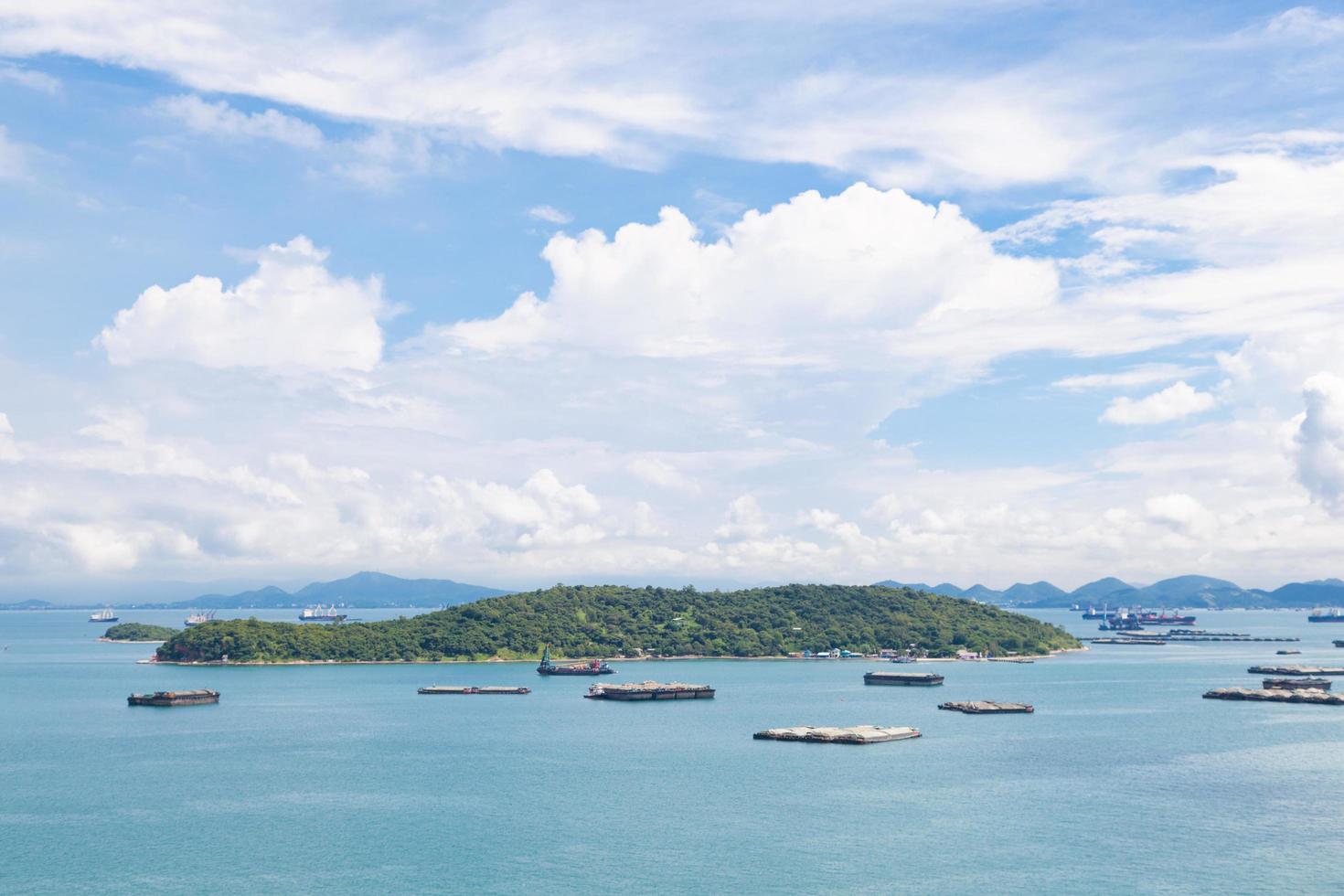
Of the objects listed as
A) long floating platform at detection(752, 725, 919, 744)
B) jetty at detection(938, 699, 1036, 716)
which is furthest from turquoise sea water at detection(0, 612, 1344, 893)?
jetty at detection(938, 699, 1036, 716)

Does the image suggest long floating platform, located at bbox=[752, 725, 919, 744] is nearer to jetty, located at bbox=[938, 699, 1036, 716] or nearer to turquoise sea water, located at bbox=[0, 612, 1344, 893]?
turquoise sea water, located at bbox=[0, 612, 1344, 893]

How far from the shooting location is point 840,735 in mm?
153875

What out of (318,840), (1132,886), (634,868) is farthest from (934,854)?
(318,840)

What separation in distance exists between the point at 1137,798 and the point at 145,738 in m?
121

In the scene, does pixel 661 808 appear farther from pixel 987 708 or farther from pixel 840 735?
pixel 987 708

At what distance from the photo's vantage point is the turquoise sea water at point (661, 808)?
88000mm

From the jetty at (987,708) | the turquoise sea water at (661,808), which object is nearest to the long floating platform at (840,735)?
the turquoise sea water at (661,808)

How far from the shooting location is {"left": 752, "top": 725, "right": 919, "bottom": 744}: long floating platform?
153 metres

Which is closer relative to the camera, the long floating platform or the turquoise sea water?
the turquoise sea water

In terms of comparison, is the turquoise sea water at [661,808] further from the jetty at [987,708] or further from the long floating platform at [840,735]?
the jetty at [987,708]

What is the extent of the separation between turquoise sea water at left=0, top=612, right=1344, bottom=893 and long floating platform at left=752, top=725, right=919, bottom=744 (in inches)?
128

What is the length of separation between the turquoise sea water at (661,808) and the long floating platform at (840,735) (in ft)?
10.7

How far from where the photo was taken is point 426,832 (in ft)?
335

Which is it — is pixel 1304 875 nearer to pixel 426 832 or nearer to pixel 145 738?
pixel 426 832
